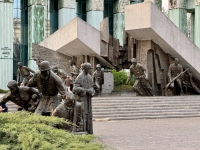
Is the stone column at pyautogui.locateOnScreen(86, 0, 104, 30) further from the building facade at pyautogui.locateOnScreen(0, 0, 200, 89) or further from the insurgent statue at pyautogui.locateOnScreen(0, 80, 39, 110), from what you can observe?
the insurgent statue at pyautogui.locateOnScreen(0, 80, 39, 110)

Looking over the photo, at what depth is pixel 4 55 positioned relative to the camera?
105 feet

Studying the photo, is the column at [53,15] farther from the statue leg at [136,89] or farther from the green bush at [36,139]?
the green bush at [36,139]

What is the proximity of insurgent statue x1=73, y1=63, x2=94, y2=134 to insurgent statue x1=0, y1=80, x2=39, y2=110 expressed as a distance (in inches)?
35.5

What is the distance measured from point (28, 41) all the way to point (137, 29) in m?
18.2

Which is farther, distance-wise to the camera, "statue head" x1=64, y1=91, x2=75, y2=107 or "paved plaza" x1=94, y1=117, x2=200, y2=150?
"statue head" x1=64, y1=91, x2=75, y2=107

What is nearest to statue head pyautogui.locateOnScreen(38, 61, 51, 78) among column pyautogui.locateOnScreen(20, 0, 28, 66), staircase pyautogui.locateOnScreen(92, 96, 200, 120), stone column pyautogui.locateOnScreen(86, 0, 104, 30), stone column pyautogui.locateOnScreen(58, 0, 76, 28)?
staircase pyautogui.locateOnScreen(92, 96, 200, 120)

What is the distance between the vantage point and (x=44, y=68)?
808 centimetres

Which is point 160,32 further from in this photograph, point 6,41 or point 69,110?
point 6,41

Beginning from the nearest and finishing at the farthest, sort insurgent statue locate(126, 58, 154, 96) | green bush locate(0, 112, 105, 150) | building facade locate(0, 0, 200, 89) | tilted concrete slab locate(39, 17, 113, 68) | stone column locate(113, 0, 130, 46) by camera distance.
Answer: green bush locate(0, 112, 105, 150)
insurgent statue locate(126, 58, 154, 96)
tilted concrete slab locate(39, 17, 113, 68)
building facade locate(0, 0, 200, 89)
stone column locate(113, 0, 130, 46)

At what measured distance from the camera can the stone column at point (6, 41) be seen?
32.0 metres

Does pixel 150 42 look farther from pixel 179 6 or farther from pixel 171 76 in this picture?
pixel 179 6

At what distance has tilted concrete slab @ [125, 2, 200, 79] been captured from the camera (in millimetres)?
17809

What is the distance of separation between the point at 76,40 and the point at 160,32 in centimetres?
358

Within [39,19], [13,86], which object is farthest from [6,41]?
[13,86]
